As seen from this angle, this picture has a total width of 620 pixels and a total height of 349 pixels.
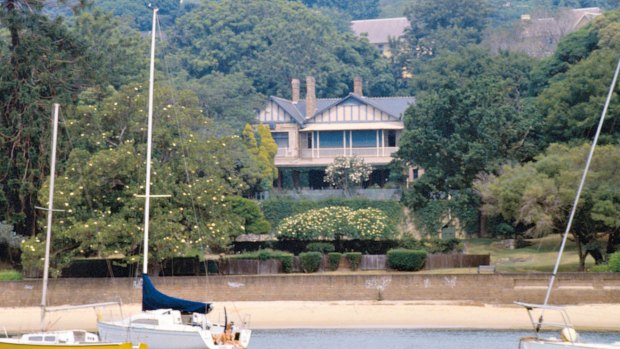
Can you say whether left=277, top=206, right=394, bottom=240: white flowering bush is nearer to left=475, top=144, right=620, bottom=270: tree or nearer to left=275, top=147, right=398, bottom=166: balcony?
left=475, top=144, right=620, bottom=270: tree

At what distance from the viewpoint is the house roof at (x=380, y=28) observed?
168 meters

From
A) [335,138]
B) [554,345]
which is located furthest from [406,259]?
[335,138]

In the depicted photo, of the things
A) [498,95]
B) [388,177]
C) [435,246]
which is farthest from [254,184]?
[435,246]

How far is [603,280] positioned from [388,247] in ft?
49.1

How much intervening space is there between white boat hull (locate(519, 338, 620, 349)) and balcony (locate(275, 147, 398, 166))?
179ft

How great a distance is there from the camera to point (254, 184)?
282ft

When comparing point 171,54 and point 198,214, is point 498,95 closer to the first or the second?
point 198,214

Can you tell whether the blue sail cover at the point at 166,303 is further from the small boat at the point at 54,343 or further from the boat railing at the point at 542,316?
the boat railing at the point at 542,316

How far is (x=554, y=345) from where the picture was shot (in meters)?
37.5

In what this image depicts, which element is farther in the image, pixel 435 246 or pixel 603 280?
pixel 435 246

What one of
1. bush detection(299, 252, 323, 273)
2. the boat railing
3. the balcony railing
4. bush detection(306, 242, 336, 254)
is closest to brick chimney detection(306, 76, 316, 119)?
the balcony railing

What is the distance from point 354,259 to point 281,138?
35316 mm

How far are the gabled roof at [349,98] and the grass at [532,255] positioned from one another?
2477 centimetres

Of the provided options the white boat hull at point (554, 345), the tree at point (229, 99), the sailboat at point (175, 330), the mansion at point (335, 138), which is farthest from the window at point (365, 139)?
the white boat hull at point (554, 345)
